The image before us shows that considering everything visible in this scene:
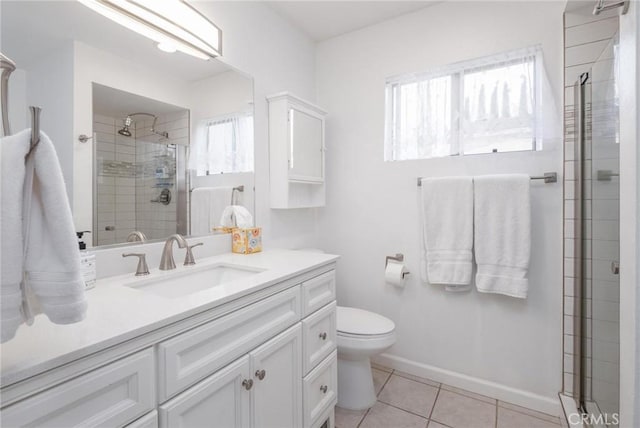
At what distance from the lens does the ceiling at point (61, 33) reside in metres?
0.93

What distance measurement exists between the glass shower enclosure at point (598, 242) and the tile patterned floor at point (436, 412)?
0.31m

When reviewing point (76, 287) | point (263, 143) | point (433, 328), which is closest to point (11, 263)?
point (76, 287)

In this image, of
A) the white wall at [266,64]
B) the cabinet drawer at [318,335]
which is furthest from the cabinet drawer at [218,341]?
the white wall at [266,64]

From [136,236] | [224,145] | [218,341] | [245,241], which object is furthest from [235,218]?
[218,341]

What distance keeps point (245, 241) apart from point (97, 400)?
1.06 metres

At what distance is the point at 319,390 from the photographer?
→ 142 centimetres

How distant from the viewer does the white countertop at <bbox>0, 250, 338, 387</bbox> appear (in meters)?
0.56

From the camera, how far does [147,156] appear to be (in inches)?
51.4

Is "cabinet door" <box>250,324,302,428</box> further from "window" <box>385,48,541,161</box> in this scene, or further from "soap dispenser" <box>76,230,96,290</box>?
"window" <box>385,48,541,161</box>

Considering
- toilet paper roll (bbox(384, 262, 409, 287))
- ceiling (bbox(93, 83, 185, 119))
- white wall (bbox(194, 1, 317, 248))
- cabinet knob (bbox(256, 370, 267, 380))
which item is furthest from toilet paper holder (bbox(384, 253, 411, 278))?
ceiling (bbox(93, 83, 185, 119))

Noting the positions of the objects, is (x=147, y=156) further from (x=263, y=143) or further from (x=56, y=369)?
(x=56, y=369)

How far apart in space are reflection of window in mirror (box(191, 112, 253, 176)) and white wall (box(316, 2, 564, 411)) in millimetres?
770

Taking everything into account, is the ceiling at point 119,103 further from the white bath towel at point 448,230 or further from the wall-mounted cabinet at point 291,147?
the white bath towel at point 448,230

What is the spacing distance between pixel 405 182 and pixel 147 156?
4.99ft
